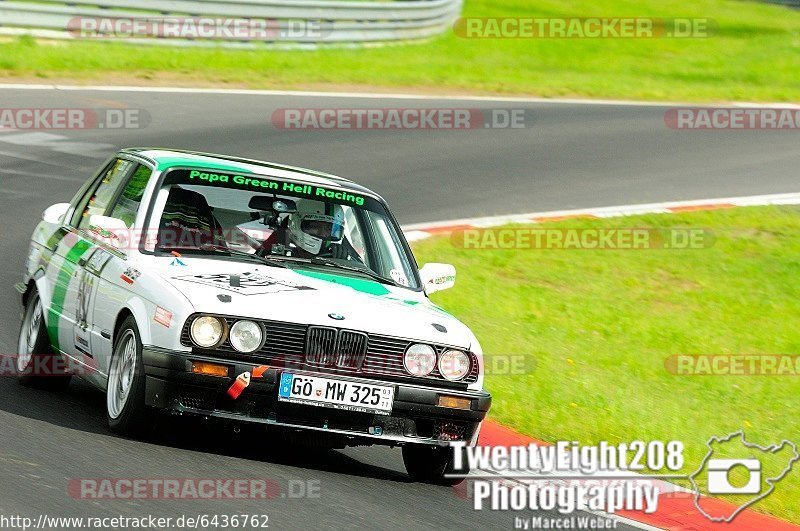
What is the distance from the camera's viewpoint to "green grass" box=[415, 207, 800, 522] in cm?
923

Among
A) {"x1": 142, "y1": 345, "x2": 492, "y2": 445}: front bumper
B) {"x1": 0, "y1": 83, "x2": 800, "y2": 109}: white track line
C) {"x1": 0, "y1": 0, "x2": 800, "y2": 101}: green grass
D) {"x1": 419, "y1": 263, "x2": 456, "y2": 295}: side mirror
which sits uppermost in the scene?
{"x1": 0, "y1": 0, "x2": 800, "y2": 101}: green grass

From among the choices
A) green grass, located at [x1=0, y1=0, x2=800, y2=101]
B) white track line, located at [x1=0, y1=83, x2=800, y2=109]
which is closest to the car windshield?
white track line, located at [x1=0, y1=83, x2=800, y2=109]

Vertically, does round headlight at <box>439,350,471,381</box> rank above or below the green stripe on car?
below

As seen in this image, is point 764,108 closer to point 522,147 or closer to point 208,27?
point 522,147

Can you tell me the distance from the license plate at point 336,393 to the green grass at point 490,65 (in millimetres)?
14772

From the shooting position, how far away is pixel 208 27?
953 inches

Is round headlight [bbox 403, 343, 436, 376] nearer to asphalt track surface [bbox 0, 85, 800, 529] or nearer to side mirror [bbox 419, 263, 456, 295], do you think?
asphalt track surface [bbox 0, 85, 800, 529]

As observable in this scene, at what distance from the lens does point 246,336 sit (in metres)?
6.95

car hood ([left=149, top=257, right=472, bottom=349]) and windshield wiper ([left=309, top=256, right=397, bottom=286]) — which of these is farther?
windshield wiper ([left=309, top=256, right=397, bottom=286])

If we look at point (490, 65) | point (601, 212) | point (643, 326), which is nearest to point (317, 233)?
point (643, 326)

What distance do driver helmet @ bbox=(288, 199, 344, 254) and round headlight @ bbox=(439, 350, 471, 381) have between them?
4.10ft

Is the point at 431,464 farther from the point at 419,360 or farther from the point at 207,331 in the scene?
the point at 207,331

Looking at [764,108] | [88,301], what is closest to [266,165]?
[88,301]

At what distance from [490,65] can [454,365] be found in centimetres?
2177
